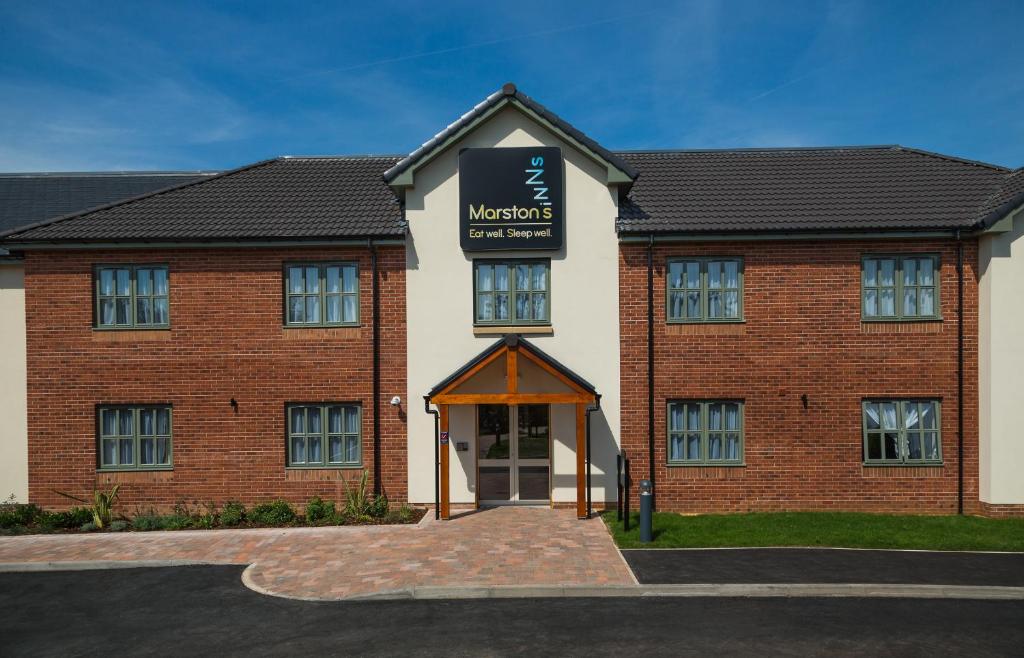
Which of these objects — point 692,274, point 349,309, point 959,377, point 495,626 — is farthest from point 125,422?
point 959,377

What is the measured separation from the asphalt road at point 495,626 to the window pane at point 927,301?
672 cm

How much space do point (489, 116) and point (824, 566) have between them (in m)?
10.3

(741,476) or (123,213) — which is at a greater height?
(123,213)

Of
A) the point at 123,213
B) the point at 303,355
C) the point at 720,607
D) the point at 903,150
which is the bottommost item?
the point at 720,607

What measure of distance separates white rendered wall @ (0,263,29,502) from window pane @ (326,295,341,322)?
671 cm

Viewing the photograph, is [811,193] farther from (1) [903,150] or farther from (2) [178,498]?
(2) [178,498]

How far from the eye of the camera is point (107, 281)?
1438cm

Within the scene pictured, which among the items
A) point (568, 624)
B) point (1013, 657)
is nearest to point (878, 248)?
point (1013, 657)

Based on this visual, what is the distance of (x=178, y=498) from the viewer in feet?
46.5

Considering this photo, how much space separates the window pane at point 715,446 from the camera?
14172 millimetres

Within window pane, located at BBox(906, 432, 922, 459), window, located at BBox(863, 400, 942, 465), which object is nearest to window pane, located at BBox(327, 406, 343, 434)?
window, located at BBox(863, 400, 942, 465)

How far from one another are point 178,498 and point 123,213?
6.26 metres

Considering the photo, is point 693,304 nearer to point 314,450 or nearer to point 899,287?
point 899,287

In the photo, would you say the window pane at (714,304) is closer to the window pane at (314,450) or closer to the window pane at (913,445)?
the window pane at (913,445)
